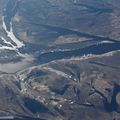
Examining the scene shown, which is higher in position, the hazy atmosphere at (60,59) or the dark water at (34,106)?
the hazy atmosphere at (60,59)

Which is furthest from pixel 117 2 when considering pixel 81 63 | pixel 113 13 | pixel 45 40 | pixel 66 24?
pixel 81 63

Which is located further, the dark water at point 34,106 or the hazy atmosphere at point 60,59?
the hazy atmosphere at point 60,59

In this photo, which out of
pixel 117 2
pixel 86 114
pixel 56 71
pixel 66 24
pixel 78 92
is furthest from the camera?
pixel 117 2

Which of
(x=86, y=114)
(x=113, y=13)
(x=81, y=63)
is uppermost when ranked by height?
(x=113, y=13)

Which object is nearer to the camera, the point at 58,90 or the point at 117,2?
the point at 58,90

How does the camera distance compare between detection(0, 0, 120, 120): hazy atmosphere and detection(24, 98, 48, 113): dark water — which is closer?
detection(24, 98, 48, 113): dark water

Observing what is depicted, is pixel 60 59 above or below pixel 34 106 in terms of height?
above

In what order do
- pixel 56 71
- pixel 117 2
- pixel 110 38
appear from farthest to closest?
1. pixel 117 2
2. pixel 110 38
3. pixel 56 71

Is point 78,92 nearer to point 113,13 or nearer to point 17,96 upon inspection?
point 17,96

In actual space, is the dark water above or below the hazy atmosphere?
below

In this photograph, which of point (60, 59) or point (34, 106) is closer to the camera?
point (34, 106)

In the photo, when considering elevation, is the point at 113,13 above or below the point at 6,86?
above
